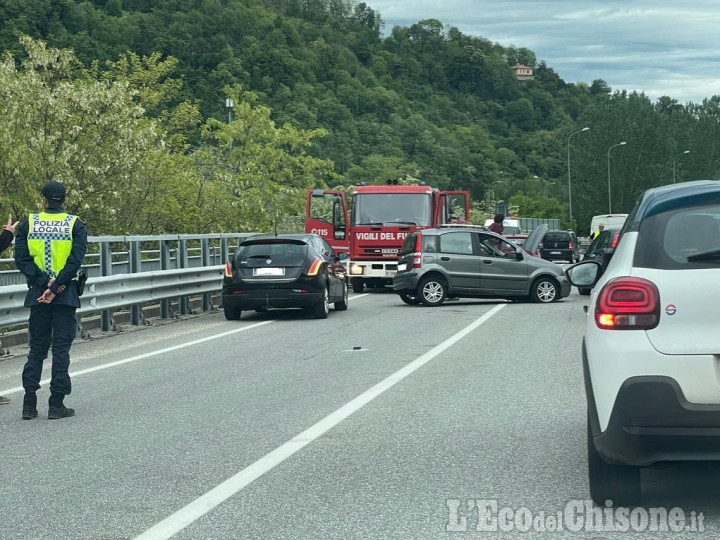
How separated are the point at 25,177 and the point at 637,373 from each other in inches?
911

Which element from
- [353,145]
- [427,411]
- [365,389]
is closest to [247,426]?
[427,411]

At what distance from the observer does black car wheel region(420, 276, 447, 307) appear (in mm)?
24453

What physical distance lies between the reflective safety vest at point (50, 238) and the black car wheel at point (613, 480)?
5.09m

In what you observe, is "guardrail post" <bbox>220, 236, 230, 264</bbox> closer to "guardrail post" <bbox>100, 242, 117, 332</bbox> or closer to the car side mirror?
"guardrail post" <bbox>100, 242, 117, 332</bbox>

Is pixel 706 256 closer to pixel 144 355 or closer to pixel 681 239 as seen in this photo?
pixel 681 239

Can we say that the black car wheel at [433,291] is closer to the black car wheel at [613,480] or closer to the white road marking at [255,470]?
the white road marking at [255,470]

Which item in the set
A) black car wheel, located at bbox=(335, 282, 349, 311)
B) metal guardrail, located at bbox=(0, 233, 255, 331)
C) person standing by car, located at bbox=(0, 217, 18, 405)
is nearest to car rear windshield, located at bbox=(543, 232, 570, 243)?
metal guardrail, located at bbox=(0, 233, 255, 331)

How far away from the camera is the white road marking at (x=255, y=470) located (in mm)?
5809

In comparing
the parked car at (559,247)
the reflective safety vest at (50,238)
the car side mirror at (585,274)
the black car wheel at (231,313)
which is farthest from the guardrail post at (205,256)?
the parked car at (559,247)

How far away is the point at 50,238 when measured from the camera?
977 cm

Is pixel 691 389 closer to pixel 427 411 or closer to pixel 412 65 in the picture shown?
pixel 427 411

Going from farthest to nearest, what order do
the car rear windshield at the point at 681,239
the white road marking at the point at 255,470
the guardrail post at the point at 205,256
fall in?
the guardrail post at the point at 205,256, the white road marking at the point at 255,470, the car rear windshield at the point at 681,239

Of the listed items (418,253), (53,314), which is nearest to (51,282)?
(53,314)

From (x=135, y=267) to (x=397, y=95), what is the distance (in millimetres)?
97914
